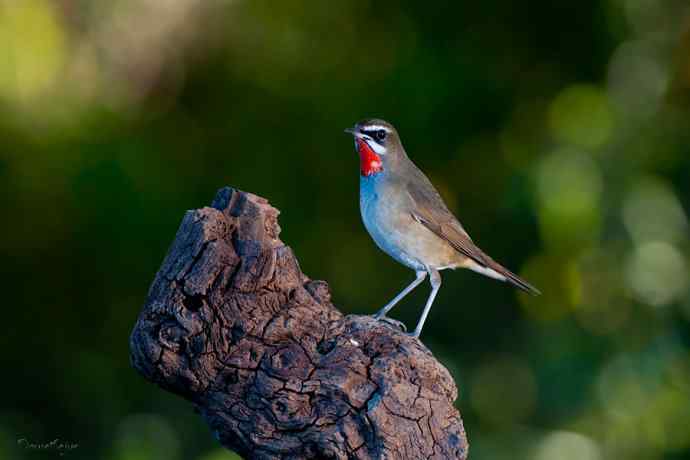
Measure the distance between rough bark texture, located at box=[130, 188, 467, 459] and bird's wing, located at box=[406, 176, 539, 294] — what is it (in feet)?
8.22

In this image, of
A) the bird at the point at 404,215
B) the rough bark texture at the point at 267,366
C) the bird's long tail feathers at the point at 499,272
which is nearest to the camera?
the rough bark texture at the point at 267,366

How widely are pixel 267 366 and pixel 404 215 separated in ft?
8.82

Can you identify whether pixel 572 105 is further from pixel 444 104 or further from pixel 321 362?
pixel 321 362

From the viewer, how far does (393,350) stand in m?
4.60

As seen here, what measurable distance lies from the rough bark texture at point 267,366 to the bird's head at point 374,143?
2.57m

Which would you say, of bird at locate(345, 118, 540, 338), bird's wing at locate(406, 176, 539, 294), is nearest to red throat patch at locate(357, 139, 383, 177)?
bird at locate(345, 118, 540, 338)

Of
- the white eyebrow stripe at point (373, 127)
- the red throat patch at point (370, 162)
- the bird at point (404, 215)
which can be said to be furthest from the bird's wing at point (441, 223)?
the white eyebrow stripe at point (373, 127)

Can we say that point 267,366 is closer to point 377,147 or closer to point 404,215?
point 404,215

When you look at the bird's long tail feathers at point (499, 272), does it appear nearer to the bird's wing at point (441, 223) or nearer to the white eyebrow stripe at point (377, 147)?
the bird's wing at point (441, 223)

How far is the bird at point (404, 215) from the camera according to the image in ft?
22.5

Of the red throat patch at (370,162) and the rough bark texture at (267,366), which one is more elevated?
the red throat patch at (370,162)

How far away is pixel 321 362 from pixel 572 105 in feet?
13.9

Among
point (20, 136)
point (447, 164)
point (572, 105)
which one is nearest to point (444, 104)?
point (447, 164)

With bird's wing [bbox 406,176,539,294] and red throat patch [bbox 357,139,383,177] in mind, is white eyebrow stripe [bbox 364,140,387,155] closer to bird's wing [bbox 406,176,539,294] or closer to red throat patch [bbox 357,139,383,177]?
red throat patch [bbox 357,139,383,177]
